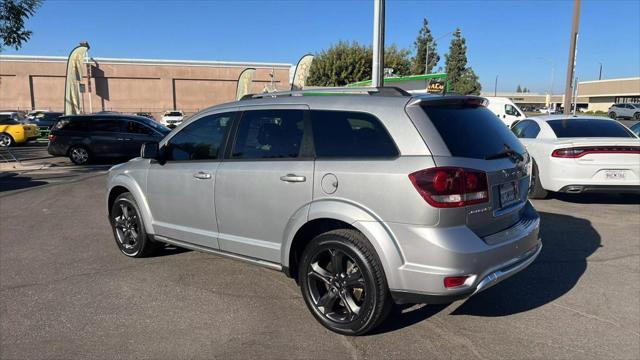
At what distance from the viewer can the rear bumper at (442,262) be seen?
3004 millimetres

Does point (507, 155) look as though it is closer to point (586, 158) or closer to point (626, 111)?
point (586, 158)

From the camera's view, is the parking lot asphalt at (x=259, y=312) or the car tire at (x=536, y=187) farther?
the car tire at (x=536, y=187)

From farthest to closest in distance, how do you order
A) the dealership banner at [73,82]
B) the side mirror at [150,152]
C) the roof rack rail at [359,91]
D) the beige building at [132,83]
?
the beige building at [132,83] → the dealership banner at [73,82] → the side mirror at [150,152] → the roof rack rail at [359,91]

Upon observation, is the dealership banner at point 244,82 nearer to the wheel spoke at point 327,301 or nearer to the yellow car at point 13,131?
the yellow car at point 13,131

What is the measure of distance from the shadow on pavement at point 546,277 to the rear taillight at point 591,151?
137 centimetres

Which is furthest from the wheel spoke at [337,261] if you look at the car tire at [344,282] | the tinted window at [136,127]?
the tinted window at [136,127]

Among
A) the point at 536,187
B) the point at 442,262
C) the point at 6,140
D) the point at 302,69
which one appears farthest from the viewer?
the point at 302,69

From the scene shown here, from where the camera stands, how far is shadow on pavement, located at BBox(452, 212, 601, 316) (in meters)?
3.97

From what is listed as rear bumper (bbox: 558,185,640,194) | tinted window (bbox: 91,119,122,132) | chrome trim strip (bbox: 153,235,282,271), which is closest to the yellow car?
tinted window (bbox: 91,119,122,132)

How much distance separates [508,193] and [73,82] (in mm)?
41721

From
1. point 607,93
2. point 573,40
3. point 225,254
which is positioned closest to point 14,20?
point 225,254

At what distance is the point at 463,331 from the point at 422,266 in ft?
2.90

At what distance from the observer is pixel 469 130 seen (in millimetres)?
3465

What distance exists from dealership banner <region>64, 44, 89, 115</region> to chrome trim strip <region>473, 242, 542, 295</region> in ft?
133
